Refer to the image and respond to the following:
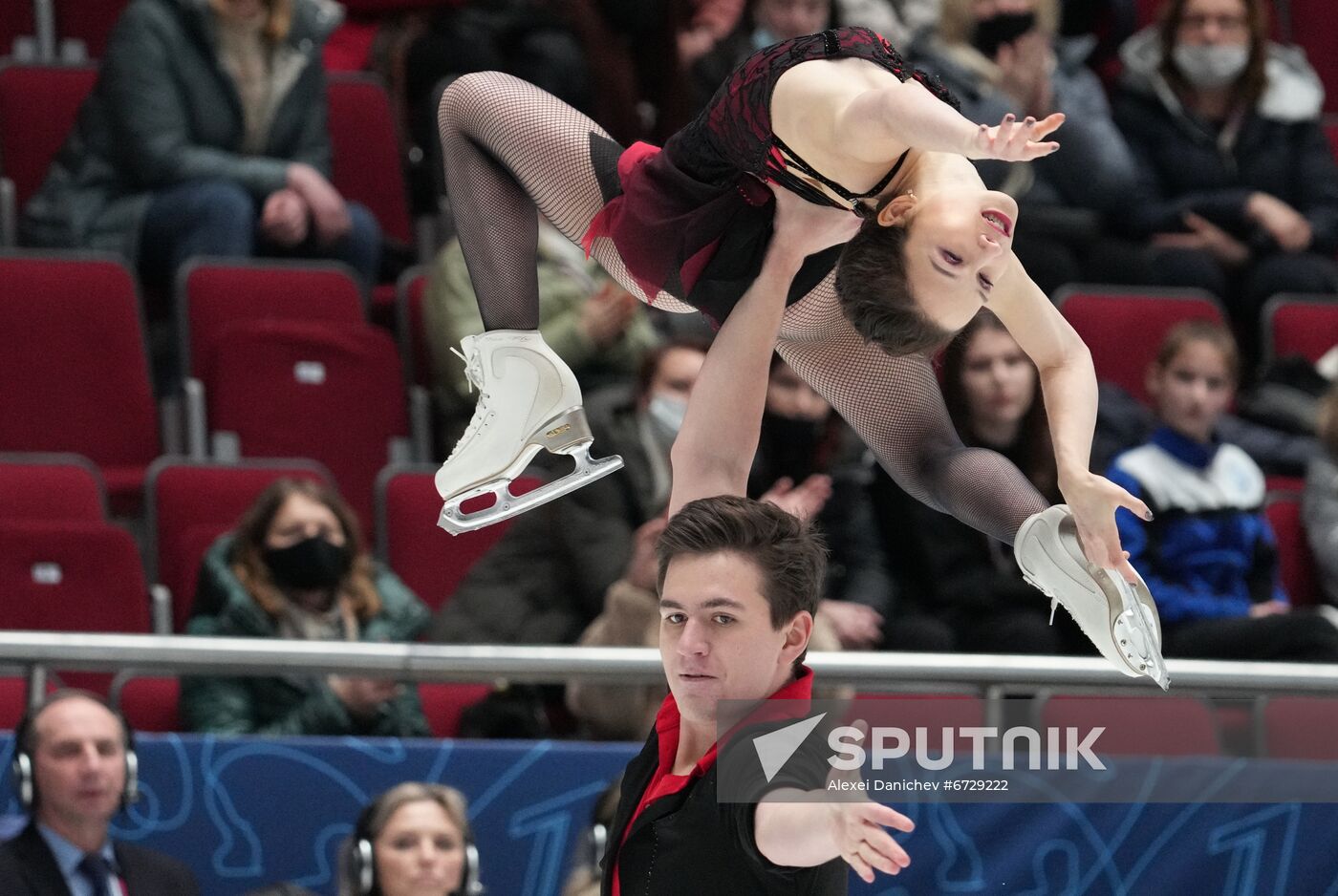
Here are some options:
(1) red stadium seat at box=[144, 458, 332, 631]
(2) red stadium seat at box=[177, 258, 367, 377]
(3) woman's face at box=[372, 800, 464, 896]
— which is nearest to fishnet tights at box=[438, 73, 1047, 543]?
(3) woman's face at box=[372, 800, 464, 896]

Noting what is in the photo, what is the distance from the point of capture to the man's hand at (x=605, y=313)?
5367mm

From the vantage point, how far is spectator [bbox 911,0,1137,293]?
20.0 ft

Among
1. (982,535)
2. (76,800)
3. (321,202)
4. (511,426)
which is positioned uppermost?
(321,202)

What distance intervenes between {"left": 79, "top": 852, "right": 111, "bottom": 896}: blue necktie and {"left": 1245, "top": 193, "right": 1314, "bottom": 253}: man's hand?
3909 mm

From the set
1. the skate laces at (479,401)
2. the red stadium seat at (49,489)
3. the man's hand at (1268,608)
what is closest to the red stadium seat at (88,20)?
the red stadium seat at (49,489)

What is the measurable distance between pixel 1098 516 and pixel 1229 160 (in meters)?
3.93

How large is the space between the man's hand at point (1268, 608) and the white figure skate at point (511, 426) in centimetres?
231

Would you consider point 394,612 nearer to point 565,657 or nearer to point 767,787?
point 565,657

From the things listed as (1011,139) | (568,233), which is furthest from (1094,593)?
(568,233)

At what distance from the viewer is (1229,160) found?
21.2ft

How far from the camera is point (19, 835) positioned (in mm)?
3902

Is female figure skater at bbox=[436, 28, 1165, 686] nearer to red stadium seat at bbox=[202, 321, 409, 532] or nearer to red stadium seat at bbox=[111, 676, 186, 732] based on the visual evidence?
red stadium seat at bbox=[111, 676, 186, 732]

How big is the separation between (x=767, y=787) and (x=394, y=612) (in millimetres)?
2398

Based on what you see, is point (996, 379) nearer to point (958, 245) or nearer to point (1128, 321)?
point (1128, 321)
